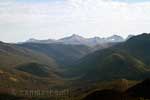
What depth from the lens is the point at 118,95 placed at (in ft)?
548

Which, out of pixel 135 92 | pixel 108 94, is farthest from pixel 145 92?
pixel 108 94

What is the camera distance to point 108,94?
550ft

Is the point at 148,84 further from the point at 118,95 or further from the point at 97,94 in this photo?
the point at 97,94

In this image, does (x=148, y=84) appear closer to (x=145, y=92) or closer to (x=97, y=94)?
(x=145, y=92)

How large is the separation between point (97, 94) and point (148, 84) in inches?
1080

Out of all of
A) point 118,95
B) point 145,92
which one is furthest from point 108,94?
point 145,92

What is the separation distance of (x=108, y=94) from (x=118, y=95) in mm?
5235

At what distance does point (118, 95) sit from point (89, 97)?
→ 601 inches

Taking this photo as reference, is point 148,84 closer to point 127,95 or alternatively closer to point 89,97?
point 127,95

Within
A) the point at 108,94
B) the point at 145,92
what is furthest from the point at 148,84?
the point at 108,94

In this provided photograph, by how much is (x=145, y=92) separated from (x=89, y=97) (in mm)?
29151

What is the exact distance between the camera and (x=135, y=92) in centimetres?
16638

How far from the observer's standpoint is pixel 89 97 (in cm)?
16850

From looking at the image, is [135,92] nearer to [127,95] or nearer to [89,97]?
[127,95]
